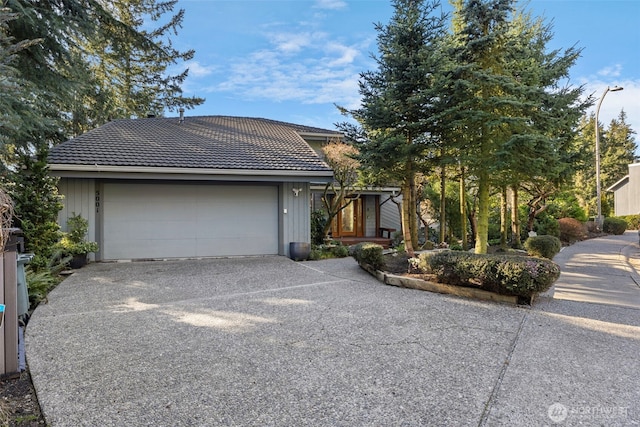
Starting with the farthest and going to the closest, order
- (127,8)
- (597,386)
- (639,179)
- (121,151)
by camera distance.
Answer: (639,179) → (127,8) → (121,151) → (597,386)

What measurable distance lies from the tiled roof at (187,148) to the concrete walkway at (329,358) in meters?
4.10

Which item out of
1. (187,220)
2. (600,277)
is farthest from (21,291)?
(600,277)

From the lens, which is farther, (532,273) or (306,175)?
(306,175)

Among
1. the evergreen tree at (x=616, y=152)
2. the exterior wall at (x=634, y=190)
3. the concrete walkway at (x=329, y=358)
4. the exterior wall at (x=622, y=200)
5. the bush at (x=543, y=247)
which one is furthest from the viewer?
the evergreen tree at (x=616, y=152)

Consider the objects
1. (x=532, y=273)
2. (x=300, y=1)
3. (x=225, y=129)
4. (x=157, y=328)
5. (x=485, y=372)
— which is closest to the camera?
(x=485, y=372)

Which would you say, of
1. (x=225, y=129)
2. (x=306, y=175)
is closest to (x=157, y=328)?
(x=306, y=175)

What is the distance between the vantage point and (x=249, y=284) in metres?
6.97

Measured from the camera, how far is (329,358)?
3543 millimetres

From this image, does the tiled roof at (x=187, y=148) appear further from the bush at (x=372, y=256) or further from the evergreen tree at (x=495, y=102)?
the evergreen tree at (x=495, y=102)

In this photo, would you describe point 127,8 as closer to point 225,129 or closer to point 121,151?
point 225,129

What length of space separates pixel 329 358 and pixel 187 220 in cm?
771

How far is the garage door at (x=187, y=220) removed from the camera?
31.5 feet

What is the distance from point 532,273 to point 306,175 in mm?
6263

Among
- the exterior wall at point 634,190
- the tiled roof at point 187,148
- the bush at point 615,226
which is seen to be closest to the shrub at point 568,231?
the bush at point 615,226
